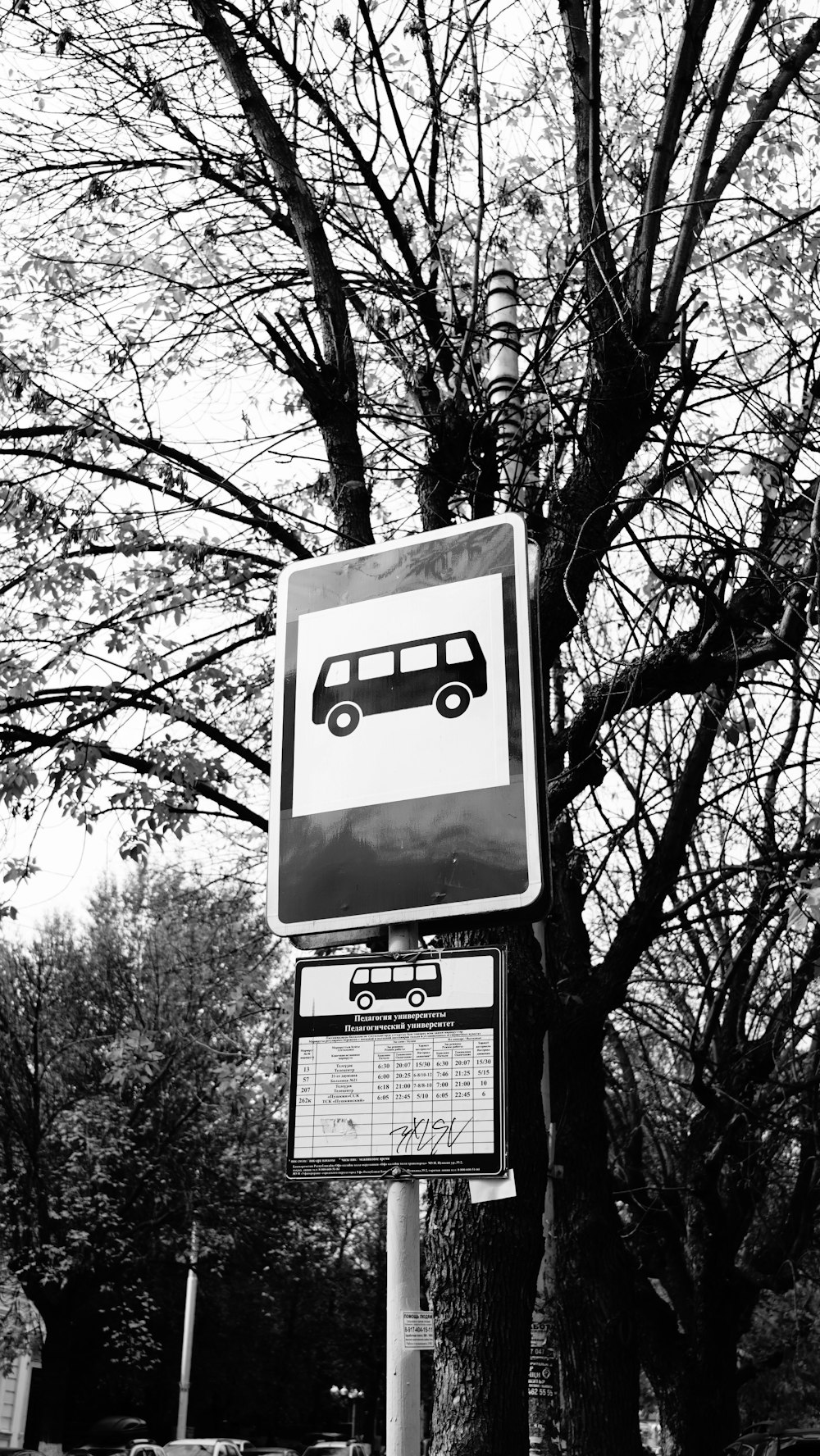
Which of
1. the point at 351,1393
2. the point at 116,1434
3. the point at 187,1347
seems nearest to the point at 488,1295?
the point at 187,1347

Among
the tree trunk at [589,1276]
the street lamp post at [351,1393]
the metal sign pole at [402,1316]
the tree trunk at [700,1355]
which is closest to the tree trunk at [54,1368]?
the tree trunk at [700,1355]

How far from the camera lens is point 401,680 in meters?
2.79

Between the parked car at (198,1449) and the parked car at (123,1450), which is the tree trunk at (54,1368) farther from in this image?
the parked car at (198,1449)

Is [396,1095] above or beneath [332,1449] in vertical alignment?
above

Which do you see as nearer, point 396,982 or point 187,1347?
point 396,982

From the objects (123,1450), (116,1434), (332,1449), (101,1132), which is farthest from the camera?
(332,1449)

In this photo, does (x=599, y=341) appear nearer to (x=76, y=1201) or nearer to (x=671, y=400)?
(x=671, y=400)

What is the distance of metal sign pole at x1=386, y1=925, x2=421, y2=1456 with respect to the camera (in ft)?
8.02

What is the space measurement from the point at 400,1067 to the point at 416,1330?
48 centimetres

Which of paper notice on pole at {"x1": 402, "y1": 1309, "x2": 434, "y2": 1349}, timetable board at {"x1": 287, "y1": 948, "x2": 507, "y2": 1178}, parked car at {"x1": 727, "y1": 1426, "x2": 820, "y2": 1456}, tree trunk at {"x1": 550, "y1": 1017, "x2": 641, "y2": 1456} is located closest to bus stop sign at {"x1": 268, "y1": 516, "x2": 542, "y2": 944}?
timetable board at {"x1": 287, "y1": 948, "x2": 507, "y2": 1178}

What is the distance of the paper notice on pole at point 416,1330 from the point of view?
8.09ft

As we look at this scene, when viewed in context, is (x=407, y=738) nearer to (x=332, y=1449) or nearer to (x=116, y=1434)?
(x=116, y=1434)

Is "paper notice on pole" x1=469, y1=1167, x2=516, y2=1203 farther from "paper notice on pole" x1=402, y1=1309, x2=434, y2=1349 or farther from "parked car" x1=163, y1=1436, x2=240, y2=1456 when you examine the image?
"parked car" x1=163, y1=1436, x2=240, y2=1456

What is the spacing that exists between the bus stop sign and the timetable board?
0.11 metres
